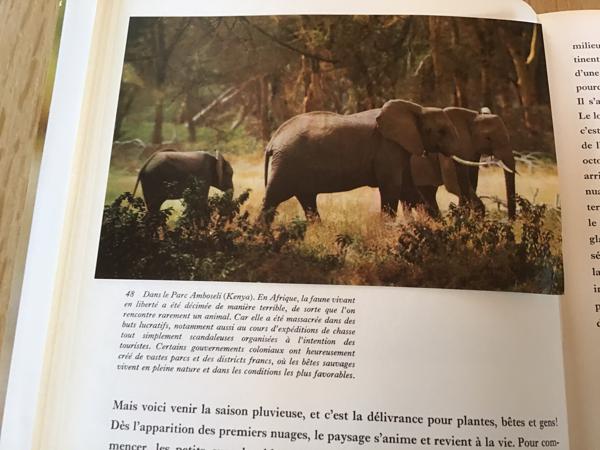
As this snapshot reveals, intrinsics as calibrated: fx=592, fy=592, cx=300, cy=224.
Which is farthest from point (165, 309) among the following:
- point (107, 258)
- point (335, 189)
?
point (335, 189)

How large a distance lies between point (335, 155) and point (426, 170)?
0.09 metres

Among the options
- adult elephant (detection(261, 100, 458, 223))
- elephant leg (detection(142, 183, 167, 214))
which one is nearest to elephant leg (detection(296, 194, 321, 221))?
adult elephant (detection(261, 100, 458, 223))

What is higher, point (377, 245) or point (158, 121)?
point (158, 121)

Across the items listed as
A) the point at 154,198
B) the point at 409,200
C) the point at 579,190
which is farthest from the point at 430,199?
the point at 154,198

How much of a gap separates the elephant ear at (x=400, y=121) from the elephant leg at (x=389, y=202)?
0.17ft

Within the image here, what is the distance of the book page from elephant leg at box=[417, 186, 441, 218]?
0.38 ft

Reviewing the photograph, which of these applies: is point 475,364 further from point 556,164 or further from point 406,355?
point 556,164

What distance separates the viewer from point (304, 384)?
0.50 meters

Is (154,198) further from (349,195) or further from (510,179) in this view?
(510,179)

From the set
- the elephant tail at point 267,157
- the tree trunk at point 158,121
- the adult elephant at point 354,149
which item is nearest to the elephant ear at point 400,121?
the adult elephant at point 354,149

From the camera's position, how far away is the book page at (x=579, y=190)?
0.50m

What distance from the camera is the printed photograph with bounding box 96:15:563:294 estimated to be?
524 millimetres

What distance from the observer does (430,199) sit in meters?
0.54

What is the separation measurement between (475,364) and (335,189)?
0.64ft
